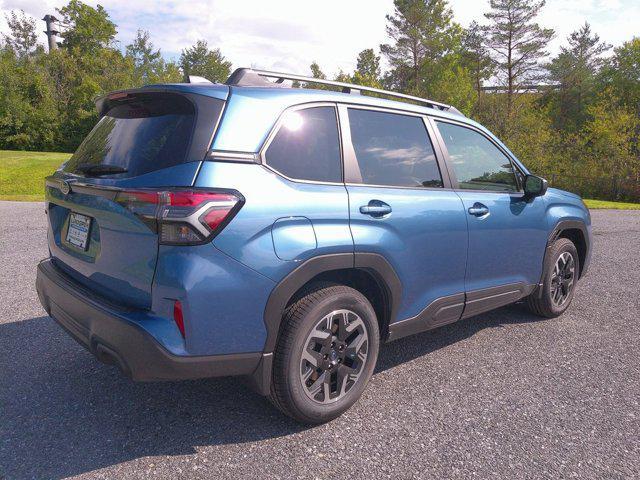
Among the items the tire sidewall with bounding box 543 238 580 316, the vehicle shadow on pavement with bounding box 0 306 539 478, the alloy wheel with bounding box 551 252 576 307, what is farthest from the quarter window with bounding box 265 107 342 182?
the alloy wheel with bounding box 551 252 576 307

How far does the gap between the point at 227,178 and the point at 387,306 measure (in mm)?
1309

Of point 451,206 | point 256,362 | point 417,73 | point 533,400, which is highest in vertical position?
point 417,73

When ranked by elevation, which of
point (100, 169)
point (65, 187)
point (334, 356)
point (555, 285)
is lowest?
point (334, 356)

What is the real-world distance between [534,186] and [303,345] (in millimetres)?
2482

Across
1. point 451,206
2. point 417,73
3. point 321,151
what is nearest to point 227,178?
point 321,151

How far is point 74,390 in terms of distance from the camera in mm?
3129

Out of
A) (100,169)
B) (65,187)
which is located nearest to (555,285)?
(100,169)

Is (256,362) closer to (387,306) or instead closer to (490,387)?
(387,306)

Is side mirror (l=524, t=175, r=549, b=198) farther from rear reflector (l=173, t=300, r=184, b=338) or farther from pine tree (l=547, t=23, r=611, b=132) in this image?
pine tree (l=547, t=23, r=611, b=132)

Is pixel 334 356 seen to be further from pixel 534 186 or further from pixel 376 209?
pixel 534 186

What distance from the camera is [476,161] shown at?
12.6 ft

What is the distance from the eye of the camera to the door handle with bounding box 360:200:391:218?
2.81 meters

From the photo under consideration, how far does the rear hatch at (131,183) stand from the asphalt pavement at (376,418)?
31.2 inches

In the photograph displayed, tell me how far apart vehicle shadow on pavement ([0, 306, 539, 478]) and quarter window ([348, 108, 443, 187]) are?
54.4 inches
